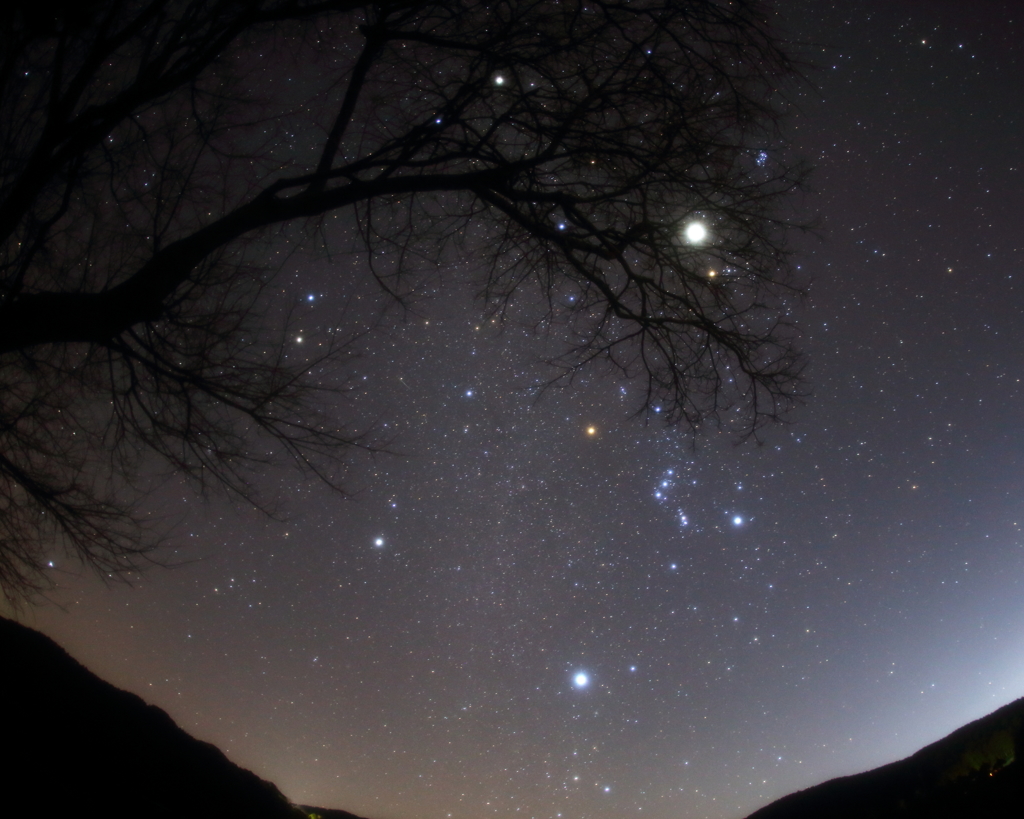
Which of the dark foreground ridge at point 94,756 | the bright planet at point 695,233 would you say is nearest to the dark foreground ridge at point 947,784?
the bright planet at point 695,233

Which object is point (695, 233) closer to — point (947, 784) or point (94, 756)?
point (947, 784)

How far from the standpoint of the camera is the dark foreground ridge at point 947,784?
2748 mm

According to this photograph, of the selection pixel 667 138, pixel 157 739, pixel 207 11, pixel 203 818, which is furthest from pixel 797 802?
pixel 207 11

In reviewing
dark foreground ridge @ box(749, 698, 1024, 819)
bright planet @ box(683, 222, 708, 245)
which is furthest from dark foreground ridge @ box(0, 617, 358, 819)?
bright planet @ box(683, 222, 708, 245)

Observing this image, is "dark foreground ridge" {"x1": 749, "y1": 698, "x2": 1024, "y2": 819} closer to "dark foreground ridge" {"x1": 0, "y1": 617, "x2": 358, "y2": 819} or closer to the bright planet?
the bright planet

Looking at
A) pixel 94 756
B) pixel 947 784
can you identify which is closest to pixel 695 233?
pixel 947 784

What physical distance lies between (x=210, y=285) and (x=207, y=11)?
1.68 m

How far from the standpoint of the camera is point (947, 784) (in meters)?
3.16

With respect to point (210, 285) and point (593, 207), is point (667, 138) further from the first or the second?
point (210, 285)

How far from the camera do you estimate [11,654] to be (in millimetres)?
3271

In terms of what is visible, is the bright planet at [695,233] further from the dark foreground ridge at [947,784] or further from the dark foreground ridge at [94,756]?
the dark foreground ridge at [94,756]

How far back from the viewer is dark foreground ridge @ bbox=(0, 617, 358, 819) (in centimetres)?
237

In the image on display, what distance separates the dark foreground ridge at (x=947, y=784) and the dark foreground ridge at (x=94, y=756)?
132 inches

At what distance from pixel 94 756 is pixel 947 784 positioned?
415 cm
